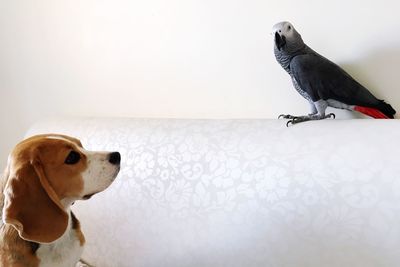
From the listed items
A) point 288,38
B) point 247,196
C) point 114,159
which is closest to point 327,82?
point 288,38

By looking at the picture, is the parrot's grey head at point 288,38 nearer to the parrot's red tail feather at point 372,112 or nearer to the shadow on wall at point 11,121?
the parrot's red tail feather at point 372,112

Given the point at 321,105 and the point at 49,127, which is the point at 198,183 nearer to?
the point at 321,105

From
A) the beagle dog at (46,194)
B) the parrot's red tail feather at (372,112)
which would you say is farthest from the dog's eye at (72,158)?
the parrot's red tail feather at (372,112)

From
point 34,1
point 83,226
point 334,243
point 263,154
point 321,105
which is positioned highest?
point 34,1

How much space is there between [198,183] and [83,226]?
0.39 metres

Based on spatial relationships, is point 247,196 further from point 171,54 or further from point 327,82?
point 171,54

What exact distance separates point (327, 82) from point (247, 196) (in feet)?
1.03

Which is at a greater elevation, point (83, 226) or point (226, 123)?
point (226, 123)

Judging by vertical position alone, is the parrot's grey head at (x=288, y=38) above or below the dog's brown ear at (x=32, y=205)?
above

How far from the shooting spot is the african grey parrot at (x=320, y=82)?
100 cm

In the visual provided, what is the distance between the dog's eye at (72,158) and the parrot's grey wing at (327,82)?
1.70ft

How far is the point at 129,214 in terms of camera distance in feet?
3.77

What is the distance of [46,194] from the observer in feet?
2.75

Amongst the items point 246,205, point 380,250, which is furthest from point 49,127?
point 380,250
